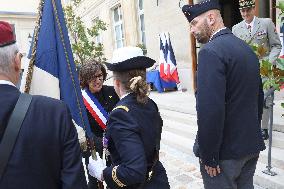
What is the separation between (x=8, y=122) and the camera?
1299 mm

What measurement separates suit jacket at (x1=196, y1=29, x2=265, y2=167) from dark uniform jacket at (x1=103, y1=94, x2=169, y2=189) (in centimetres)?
35

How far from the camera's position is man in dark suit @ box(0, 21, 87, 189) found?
1.32 metres

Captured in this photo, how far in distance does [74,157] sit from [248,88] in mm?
1248

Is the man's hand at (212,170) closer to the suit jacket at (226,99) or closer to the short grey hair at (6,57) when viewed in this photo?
the suit jacket at (226,99)

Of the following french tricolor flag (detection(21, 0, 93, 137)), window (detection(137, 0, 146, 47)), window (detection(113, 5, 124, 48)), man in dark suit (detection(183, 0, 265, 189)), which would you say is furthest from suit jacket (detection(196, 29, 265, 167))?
window (detection(113, 5, 124, 48))

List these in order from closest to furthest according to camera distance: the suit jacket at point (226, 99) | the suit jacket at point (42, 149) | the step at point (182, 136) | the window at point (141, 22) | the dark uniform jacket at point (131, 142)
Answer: the suit jacket at point (42, 149) → the dark uniform jacket at point (131, 142) → the suit jacket at point (226, 99) → the step at point (182, 136) → the window at point (141, 22)

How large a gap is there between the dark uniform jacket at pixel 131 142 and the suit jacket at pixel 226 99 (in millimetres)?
354

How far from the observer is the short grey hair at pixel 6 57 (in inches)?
52.2

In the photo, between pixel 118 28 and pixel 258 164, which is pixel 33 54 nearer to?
pixel 258 164

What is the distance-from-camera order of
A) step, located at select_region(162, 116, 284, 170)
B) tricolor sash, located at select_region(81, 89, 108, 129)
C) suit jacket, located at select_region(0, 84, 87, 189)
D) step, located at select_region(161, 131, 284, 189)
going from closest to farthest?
1. suit jacket, located at select_region(0, 84, 87, 189)
2. tricolor sash, located at select_region(81, 89, 108, 129)
3. step, located at select_region(161, 131, 284, 189)
4. step, located at select_region(162, 116, 284, 170)

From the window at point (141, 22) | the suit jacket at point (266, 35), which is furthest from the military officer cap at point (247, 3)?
the window at point (141, 22)

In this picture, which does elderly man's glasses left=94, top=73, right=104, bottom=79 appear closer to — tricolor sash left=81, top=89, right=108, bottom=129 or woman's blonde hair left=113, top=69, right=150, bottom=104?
tricolor sash left=81, top=89, right=108, bottom=129

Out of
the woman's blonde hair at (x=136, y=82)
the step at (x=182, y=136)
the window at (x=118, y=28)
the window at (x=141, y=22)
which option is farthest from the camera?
the window at (x=118, y=28)

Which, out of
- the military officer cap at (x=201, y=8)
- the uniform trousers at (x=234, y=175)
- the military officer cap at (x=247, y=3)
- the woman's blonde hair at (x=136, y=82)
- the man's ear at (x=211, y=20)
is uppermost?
the military officer cap at (x=247, y=3)
